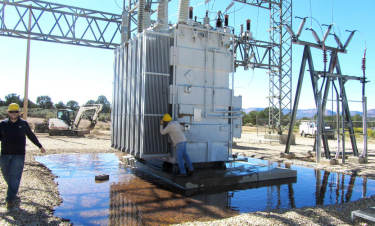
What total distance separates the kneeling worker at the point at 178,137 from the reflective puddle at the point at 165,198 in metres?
0.86

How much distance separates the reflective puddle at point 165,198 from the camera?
5801 millimetres

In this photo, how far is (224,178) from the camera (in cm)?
823

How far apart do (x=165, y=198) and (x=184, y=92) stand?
3116 millimetres

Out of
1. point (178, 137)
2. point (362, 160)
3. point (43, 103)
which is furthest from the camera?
point (43, 103)

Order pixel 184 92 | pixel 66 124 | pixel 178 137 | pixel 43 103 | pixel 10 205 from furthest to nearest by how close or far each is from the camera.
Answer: pixel 43 103 < pixel 66 124 < pixel 184 92 < pixel 178 137 < pixel 10 205

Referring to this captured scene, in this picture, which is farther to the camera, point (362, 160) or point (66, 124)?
point (66, 124)

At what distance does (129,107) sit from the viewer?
9.54 m

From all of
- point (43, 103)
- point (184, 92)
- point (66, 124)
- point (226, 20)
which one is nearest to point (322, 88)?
point (226, 20)

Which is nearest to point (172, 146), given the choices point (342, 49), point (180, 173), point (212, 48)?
point (180, 173)

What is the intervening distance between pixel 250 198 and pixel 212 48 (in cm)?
455

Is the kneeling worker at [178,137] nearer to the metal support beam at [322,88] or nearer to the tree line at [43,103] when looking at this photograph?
the metal support beam at [322,88]

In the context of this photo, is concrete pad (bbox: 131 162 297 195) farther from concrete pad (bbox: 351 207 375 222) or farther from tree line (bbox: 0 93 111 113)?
tree line (bbox: 0 93 111 113)

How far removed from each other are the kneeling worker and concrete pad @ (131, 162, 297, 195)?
346 millimetres

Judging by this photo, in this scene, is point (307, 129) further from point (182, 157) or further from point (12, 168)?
point (12, 168)
